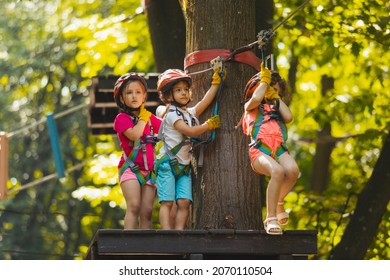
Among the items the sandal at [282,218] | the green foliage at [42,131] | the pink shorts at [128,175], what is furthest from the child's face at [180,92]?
the green foliage at [42,131]

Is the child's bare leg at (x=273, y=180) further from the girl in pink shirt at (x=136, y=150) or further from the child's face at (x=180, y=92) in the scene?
the girl in pink shirt at (x=136, y=150)

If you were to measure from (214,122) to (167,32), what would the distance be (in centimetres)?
417

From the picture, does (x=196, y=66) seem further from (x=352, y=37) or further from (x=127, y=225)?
(x=352, y=37)

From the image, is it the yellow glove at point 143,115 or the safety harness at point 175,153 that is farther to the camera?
the yellow glove at point 143,115

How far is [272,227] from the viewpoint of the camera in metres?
9.88

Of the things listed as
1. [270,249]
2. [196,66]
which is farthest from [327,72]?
[270,249]

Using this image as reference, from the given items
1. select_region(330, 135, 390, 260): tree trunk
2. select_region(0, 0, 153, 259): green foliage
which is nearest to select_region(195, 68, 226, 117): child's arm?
select_region(330, 135, 390, 260): tree trunk

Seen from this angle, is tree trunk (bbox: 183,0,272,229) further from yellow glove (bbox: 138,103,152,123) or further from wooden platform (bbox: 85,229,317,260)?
wooden platform (bbox: 85,229,317,260)

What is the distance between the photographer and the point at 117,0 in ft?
65.6

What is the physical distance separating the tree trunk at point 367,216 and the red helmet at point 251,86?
3.82 m

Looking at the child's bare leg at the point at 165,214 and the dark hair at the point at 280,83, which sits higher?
the dark hair at the point at 280,83

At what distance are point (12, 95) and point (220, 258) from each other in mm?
19858

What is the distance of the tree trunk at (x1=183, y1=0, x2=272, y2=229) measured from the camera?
1064 centimetres

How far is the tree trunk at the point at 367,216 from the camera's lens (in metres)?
14.0
